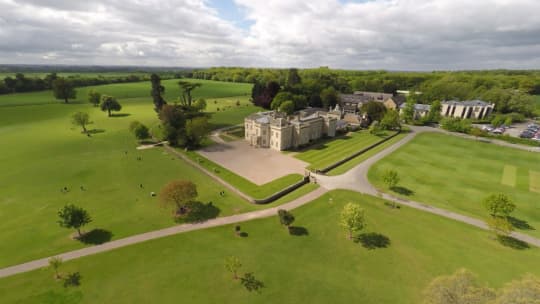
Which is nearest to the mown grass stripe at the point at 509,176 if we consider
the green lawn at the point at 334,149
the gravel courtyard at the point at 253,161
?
the green lawn at the point at 334,149

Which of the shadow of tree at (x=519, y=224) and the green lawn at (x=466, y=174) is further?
the green lawn at (x=466, y=174)

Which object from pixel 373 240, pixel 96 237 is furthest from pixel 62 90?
pixel 373 240

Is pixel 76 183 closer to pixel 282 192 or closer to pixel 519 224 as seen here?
pixel 282 192

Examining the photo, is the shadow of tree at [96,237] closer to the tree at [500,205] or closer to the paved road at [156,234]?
the paved road at [156,234]

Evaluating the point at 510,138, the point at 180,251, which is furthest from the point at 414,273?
the point at 510,138

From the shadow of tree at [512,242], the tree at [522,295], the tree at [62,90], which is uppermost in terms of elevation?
the tree at [62,90]

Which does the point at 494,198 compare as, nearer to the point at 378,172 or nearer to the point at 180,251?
the point at 378,172

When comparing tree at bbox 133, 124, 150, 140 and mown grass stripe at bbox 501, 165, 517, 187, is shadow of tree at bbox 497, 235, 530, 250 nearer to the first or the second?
mown grass stripe at bbox 501, 165, 517, 187
